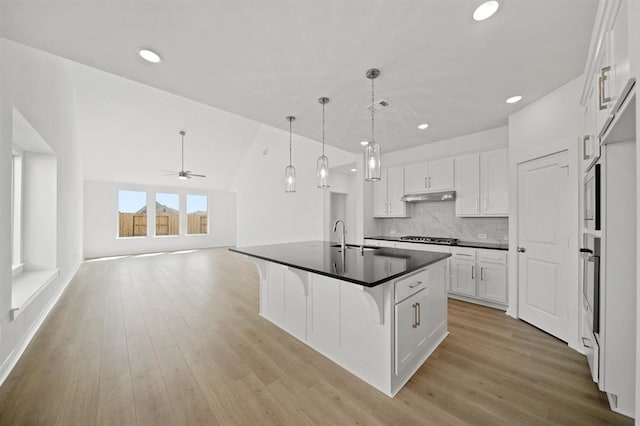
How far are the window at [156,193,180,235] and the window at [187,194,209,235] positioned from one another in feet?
1.29

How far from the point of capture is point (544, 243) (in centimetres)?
267

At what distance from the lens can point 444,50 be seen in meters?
1.94

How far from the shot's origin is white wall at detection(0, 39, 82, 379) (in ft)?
6.26

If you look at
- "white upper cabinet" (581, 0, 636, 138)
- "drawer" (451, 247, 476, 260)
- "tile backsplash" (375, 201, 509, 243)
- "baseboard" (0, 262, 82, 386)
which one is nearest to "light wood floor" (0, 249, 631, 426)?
"baseboard" (0, 262, 82, 386)

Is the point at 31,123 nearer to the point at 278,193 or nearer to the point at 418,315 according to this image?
the point at 418,315

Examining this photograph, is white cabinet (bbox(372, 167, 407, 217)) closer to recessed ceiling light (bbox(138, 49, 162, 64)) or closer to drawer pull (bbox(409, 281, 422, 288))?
drawer pull (bbox(409, 281, 422, 288))

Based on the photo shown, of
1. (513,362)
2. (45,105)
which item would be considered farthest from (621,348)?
(45,105)

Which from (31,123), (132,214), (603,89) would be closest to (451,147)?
(603,89)

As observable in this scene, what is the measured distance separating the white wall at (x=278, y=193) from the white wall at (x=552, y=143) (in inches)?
112

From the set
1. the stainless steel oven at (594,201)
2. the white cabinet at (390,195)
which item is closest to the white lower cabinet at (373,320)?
the stainless steel oven at (594,201)

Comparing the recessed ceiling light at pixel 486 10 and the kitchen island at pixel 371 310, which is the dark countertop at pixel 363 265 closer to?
the kitchen island at pixel 371 310

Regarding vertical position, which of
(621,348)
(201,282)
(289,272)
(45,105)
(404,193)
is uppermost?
(45,105)

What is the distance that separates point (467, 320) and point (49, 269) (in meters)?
5.46

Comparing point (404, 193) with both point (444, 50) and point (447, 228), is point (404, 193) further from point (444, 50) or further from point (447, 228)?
point (444, 50)
